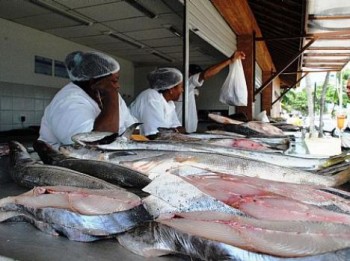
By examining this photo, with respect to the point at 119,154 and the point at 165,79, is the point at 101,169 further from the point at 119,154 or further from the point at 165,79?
the point at 165,79

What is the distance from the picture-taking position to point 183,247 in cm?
72

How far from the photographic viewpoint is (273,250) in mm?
657

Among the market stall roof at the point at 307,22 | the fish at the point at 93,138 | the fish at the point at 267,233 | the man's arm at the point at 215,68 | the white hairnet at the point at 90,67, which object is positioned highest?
the market stall roof at the point at 307,22

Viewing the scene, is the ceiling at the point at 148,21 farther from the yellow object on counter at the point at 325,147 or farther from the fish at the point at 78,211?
the fish at the point at 78,211

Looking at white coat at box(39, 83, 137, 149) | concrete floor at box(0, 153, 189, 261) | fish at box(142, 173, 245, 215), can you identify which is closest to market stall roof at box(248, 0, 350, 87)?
white coat at box(39, 83, 137, 149)

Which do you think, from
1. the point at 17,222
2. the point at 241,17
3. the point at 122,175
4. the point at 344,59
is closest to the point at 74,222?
the point at 17,222

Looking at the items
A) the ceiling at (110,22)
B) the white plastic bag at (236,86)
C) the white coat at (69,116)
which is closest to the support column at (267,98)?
the ceiling at (110,22)

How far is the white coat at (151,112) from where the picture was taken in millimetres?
3650

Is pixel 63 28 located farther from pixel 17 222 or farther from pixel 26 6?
pixel 17 222

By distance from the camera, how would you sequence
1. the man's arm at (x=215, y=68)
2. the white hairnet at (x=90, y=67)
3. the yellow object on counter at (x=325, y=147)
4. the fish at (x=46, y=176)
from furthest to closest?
the man's arm at (x=215, y=68)
the yellow object on counter at (x=325, y=147)
the white hairnet at (x=90, y=67)
the fish at (x=46, y=176)

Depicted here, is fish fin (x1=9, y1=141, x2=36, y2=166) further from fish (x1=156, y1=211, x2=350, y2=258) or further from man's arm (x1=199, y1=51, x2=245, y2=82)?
man's arm (x1=199, y1=51, x2=245, y2=82)

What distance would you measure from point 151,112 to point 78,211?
112 inches

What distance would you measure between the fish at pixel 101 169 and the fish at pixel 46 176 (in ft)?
0.32

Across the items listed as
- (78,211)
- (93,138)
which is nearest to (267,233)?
(78,211)
